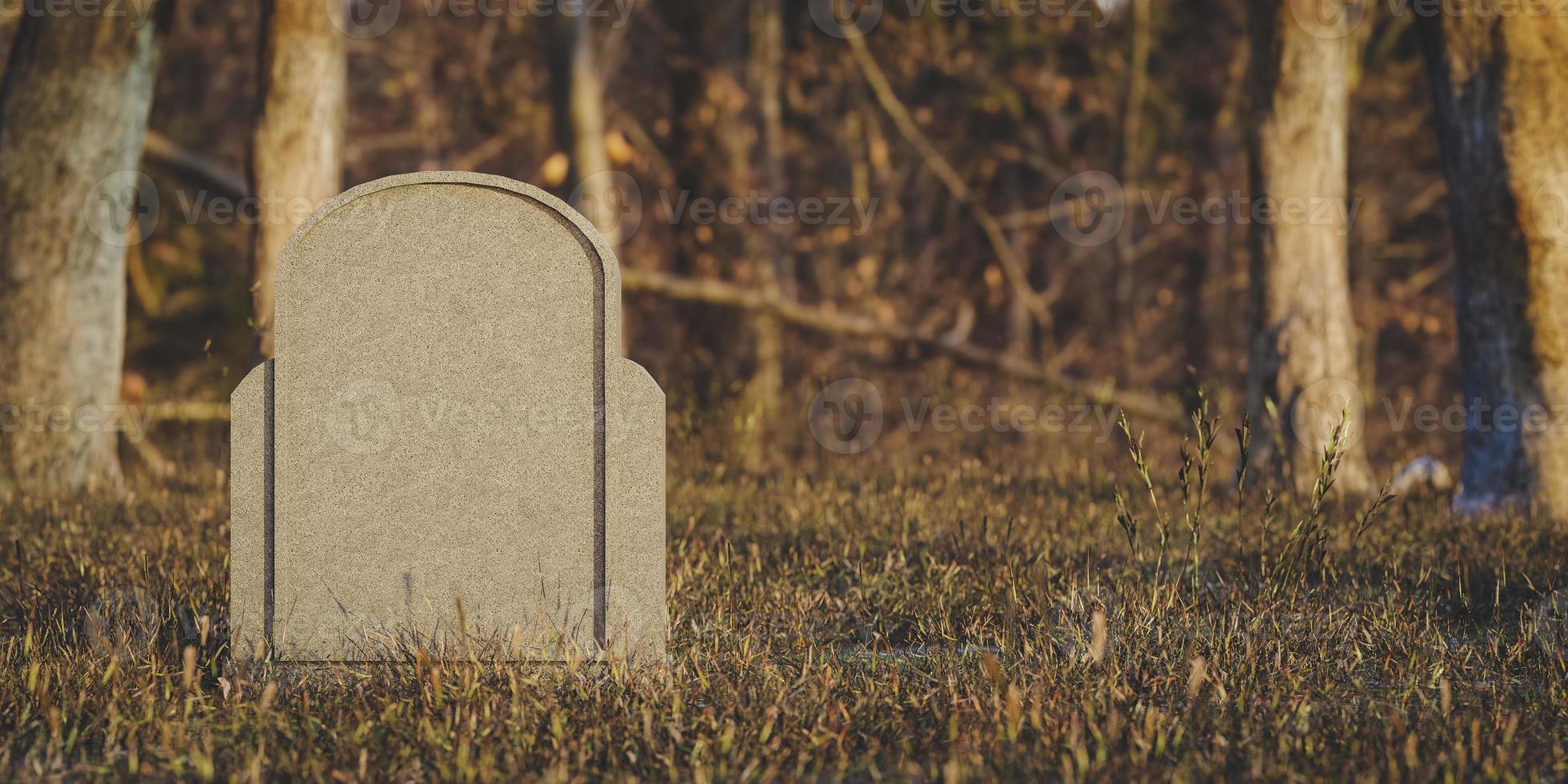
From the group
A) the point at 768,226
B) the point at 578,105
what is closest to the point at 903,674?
the point at 578,105

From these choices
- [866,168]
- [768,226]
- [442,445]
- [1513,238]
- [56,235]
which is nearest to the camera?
[442,445]

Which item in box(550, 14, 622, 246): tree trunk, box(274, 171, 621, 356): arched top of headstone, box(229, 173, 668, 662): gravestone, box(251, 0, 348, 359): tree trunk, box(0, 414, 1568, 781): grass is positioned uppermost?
box(550, 14, 622, 246): tree trunk

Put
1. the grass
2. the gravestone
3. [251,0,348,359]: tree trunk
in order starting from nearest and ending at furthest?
the grass
the gravestone
[251,0,348,359]: tree trunk

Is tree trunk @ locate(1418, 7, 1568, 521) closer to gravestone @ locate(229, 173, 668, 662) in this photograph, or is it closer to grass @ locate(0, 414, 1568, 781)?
grass @ locate(0, 414, 1568, 781)

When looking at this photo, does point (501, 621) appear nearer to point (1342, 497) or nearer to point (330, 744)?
point (330, 744)


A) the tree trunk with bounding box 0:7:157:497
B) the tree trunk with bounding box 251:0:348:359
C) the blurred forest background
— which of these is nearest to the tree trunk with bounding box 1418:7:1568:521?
the blurred forest background

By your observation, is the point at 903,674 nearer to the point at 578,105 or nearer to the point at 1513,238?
the point at 1513,238

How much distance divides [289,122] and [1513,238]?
625 cm

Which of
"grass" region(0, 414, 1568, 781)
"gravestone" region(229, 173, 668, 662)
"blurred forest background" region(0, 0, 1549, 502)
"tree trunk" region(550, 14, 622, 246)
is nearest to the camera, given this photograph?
"grass" region(0, 414, 1568, 781)

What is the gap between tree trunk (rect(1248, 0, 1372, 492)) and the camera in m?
7.77

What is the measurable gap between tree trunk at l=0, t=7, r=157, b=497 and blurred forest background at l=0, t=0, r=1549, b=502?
4.04 metres

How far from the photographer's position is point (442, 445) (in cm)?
430

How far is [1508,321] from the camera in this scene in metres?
6.89

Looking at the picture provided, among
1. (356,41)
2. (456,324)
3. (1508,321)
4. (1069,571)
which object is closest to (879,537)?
(1069,571)
